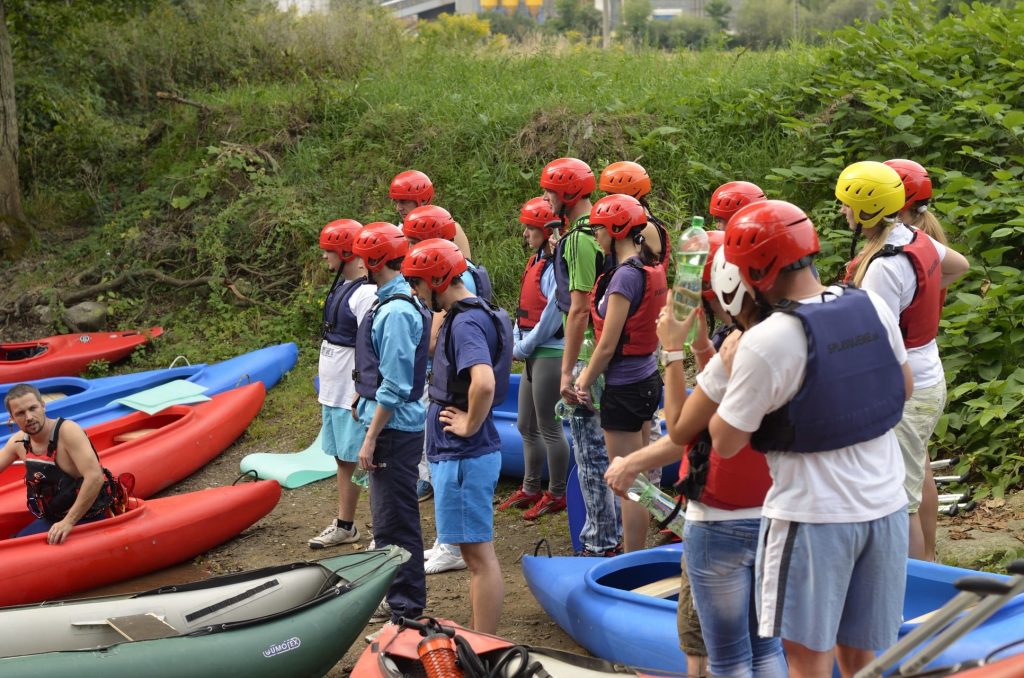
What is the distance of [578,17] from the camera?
34.8 metres

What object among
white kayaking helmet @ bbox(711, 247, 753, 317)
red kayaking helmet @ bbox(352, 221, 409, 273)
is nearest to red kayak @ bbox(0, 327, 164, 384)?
red kayaking helmet @ bbox(352, 221, 409, 273)

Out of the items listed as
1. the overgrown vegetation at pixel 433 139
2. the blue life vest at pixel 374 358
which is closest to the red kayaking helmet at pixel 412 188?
the blue life vest at pixel 374 358

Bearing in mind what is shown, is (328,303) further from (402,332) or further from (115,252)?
(115,252)

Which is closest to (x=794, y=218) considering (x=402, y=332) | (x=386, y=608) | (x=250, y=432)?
(x=402, y=332)

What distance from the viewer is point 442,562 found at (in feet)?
17.9

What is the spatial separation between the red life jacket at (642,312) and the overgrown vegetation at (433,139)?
2107mm

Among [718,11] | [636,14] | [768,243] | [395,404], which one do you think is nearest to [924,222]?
[768,243]

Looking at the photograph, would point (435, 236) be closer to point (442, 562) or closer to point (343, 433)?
point (343, 433)

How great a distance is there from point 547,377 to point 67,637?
2696mm

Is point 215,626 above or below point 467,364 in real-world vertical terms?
below

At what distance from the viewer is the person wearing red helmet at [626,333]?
14.8 ft

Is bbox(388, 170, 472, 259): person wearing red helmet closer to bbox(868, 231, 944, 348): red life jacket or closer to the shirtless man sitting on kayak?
the shirtless man sitting on kayak

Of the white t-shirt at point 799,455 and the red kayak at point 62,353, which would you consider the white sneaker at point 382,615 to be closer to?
the white t-shirt at point 799,455

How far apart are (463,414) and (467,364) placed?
0.21 metres
